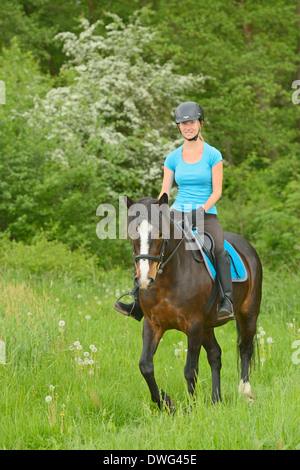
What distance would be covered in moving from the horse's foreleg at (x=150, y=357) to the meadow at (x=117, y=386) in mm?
185

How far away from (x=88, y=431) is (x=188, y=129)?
289 cm

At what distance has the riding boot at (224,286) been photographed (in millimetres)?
5441

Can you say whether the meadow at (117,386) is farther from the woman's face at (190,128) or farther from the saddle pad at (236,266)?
the woman's face at (190,128)

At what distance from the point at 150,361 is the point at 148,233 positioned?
123 cm

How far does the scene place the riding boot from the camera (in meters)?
5.44

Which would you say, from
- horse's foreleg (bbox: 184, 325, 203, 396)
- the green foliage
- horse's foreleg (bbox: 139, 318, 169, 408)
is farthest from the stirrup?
the green foliage

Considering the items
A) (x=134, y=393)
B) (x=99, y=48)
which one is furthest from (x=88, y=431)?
(x=99, y=48)

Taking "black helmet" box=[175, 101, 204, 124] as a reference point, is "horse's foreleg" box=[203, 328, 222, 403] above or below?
below

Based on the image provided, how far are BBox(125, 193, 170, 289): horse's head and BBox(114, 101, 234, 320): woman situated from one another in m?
0.76

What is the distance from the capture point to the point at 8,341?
6168mm

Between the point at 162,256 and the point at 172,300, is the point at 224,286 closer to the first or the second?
the point at 172,300

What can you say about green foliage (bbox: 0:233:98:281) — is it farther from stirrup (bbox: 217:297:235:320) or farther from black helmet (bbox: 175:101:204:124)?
black helmet (bbox: 175:101:204:124)
